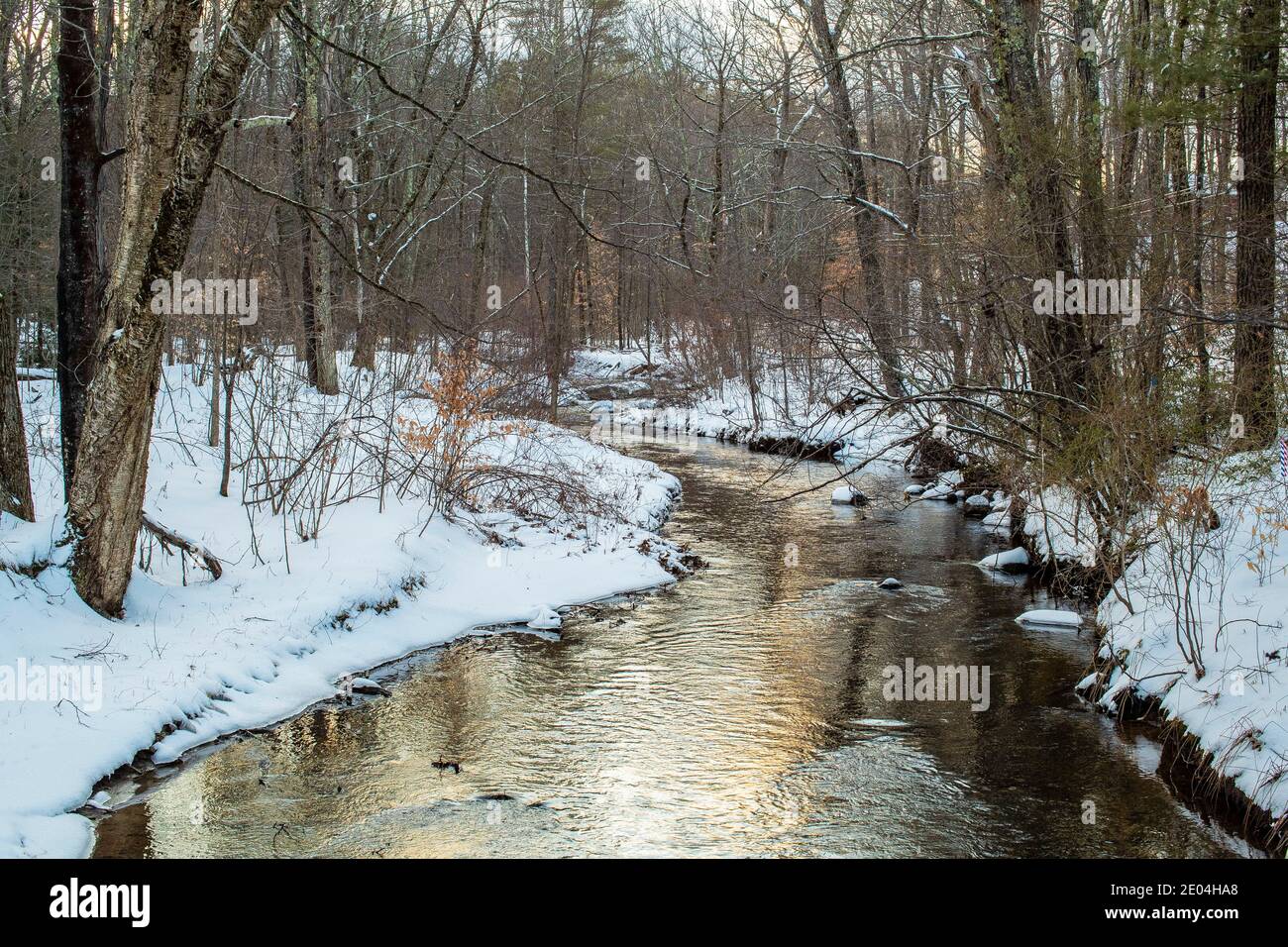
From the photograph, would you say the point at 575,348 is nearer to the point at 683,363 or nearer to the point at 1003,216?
the point at 683,363

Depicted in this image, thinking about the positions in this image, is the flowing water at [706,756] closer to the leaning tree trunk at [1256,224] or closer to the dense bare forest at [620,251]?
the dense bare forest at [620,251]

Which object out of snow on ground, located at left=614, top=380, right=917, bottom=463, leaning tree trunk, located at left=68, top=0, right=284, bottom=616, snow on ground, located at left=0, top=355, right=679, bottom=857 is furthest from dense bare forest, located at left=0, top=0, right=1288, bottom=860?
snow on ground, located at left=614, top=380, right=917, bottom=463

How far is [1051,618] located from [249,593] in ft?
28.8

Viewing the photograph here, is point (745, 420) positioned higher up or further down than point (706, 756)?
higher up

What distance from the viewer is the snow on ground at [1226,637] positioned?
271 inches

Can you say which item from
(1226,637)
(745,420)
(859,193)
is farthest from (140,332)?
(745,420)

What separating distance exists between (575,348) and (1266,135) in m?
35.6

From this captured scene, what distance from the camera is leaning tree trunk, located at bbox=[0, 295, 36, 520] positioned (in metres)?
9.04

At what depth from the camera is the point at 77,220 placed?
9.40 metres

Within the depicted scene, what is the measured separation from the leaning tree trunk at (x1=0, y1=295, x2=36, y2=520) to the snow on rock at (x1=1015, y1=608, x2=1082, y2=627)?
1032cm

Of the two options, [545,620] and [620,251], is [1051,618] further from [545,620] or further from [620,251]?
Answer: [620,251]

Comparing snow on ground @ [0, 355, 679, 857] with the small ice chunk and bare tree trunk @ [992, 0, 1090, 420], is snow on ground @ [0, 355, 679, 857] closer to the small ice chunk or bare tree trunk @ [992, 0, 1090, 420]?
the small ice chunk

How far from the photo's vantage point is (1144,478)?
8703 mm

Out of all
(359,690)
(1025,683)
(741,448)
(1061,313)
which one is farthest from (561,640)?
(741,448)
